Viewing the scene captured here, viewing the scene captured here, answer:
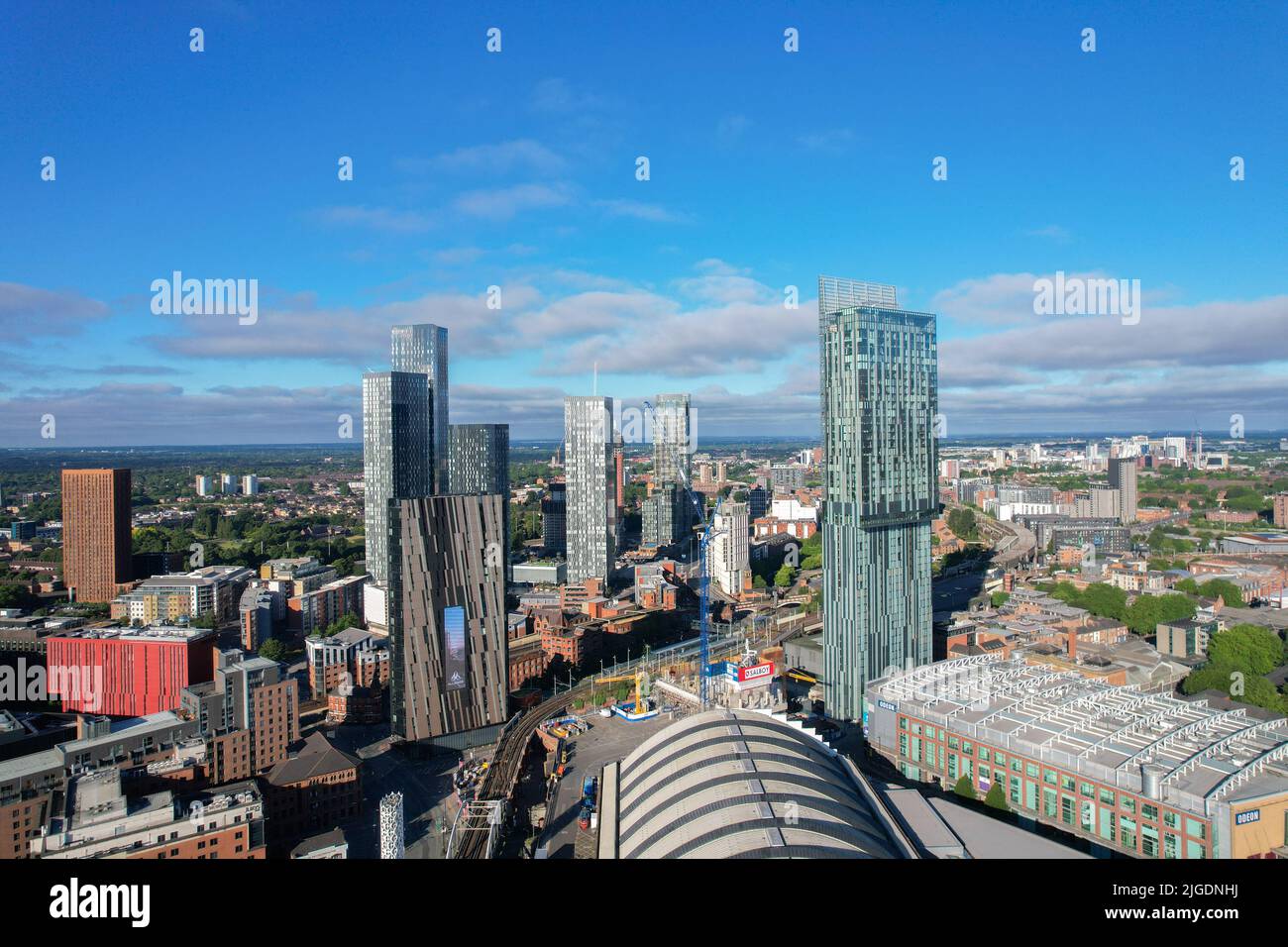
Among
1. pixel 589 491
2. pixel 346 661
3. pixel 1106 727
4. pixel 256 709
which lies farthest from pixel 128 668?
pixel 1106 727

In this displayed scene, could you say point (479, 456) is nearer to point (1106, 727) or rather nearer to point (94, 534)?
point (94, 534)

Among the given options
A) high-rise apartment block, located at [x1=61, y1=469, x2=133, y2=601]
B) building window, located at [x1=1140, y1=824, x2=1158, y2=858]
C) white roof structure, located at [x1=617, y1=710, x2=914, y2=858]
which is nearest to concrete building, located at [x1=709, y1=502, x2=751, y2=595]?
white roof structure, located at [x1=617, y1=710, x2=914, y2=858]

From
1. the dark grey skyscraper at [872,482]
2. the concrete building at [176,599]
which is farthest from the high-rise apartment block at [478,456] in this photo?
the dark grey skyscraper at [872,482]

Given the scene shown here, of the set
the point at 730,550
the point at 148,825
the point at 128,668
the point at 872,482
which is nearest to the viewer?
the point at 148,825

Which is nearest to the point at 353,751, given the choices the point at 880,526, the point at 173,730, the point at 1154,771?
the point at 173,730

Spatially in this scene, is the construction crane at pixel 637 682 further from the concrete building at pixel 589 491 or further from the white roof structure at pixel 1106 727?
the concrete building at pixel 589 491
